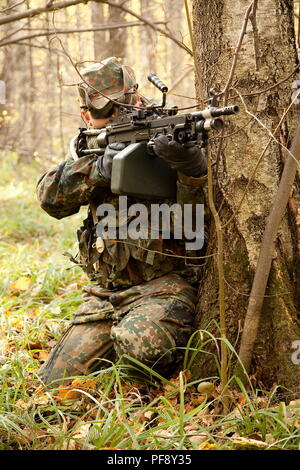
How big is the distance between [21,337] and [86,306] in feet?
1.91

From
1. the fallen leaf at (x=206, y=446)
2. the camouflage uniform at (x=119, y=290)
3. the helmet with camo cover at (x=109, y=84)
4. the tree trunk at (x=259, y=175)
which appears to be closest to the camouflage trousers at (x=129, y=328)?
the camouflage uniform at (x=119, y=290)

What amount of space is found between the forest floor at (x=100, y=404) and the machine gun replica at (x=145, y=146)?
949mm

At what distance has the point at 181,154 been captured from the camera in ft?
8.36

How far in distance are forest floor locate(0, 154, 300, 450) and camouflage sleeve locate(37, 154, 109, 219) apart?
2.95ft

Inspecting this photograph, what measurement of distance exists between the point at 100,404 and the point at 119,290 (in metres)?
1.11

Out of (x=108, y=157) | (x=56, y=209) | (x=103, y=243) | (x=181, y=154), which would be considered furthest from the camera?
(x=56, y=209)

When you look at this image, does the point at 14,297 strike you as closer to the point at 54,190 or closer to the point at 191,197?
the point at 54,190

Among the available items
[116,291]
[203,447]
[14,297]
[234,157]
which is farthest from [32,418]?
[14,297]

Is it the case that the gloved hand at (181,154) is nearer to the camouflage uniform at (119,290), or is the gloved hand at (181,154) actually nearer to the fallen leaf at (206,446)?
the camouflage uniform at (119,290)

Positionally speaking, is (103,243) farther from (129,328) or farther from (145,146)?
(145,146)

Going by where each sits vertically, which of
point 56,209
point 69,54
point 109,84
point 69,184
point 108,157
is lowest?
point 56,209

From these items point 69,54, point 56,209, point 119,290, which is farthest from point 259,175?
point 69,54

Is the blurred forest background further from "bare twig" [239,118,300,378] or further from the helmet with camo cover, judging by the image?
"bare twig" [239,118,300,378]

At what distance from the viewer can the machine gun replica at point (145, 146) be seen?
260cm
